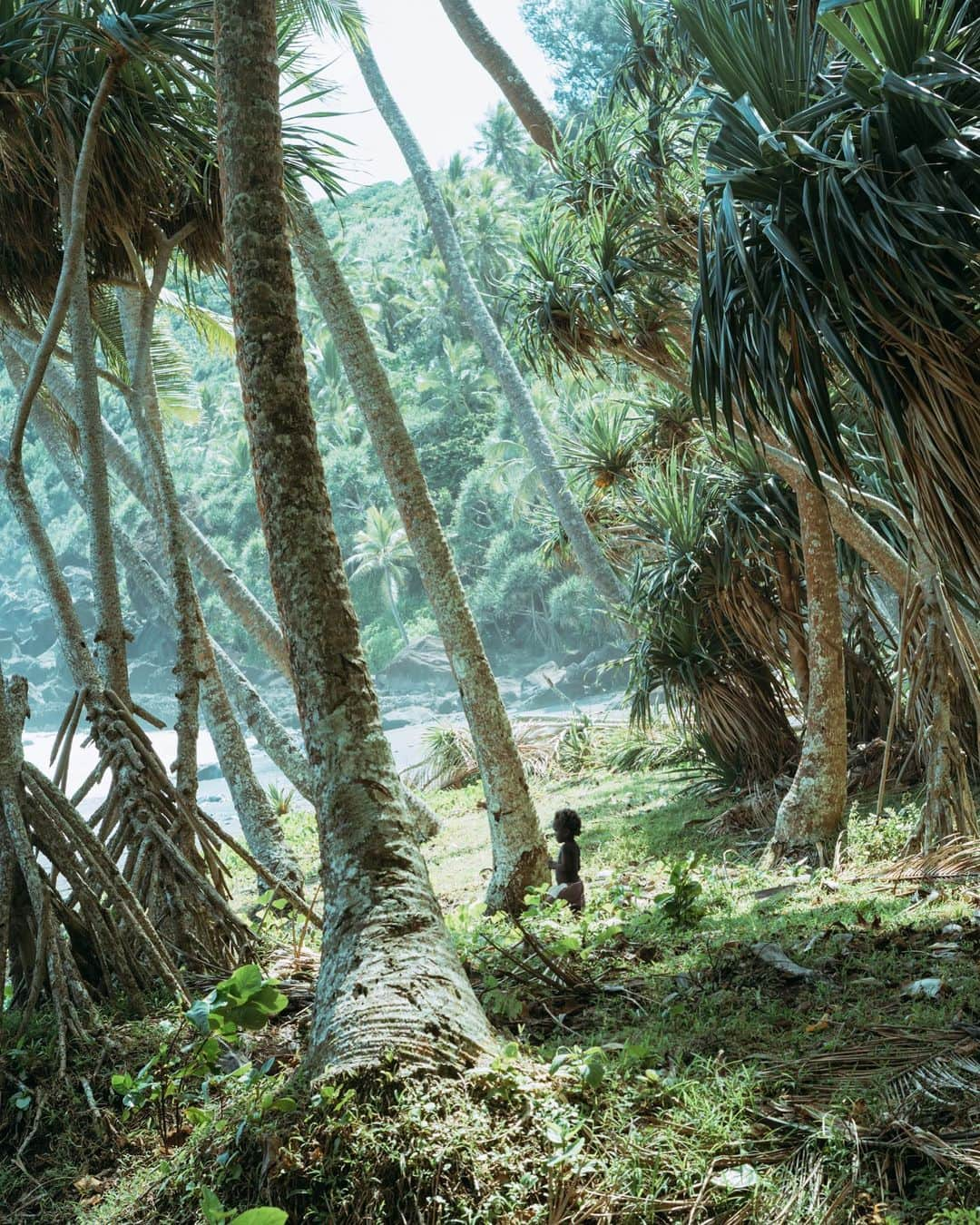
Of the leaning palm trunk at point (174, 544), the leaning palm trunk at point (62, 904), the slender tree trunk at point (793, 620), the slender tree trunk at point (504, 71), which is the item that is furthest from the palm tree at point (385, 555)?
the leaning palm trunk at point (62, 904)

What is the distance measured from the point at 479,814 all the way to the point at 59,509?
42773 millimetres

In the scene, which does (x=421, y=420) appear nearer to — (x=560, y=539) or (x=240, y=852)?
(x=560, y=539)

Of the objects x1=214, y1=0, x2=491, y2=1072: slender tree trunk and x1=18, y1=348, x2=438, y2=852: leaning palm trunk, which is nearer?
x1=214, y1=0, x2=491, y2=1072: slender tree trunk

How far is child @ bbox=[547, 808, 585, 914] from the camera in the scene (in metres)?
4.41

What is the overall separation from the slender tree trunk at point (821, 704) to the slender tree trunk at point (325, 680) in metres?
3.24

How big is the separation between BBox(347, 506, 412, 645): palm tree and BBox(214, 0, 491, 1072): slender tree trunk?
32.2m

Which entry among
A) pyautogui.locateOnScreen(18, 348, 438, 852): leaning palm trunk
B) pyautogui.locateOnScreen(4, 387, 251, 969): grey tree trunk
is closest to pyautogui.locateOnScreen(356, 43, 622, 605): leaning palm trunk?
pyautogui.locateOnScreen(18, 348, 438, 852): leaning palm trunk

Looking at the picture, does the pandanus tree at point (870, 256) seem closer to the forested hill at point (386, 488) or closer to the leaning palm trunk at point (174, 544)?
the leaning palm trunk at point (174, 544)

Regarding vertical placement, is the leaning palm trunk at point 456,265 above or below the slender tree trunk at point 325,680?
above

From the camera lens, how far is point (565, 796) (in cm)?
1009

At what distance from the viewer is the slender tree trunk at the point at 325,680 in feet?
7.66

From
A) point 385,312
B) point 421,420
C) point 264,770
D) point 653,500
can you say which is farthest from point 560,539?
point 385,312

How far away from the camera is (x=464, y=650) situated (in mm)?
5254

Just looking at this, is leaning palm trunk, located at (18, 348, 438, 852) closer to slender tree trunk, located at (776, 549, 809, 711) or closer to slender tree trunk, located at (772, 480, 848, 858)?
slender tree trunk, located at (772, 480, 848, 858)
